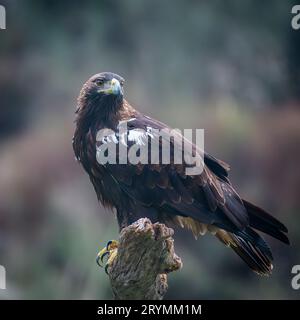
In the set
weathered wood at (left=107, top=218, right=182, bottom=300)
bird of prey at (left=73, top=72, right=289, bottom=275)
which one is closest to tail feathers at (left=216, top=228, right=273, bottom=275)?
bird of prey at (left=73, top=72, right=289, bottom=275)

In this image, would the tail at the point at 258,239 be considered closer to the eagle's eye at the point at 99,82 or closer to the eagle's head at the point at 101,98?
the eagle's head at the point at 101,98

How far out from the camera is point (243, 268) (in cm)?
662

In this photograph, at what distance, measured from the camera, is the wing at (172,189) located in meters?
4.12

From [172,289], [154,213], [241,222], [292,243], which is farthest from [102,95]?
[292,243]

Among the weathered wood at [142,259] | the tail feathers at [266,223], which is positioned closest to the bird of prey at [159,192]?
the tail feathers at [266,223]

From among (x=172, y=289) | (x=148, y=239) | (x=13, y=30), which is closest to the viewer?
(x=148, y=239)

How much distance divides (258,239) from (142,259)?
102 cm

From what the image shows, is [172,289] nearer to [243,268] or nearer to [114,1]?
→ [243,268]

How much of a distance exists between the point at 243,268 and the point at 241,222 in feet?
8.60

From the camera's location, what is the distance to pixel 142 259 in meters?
3.50

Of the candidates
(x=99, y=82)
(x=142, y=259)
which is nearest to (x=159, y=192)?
(x=142, y=259)

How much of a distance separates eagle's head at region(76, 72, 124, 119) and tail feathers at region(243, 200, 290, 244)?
3.68ft

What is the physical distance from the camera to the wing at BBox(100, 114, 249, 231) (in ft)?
13.5

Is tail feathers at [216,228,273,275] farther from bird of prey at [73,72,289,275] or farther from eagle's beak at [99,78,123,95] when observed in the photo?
eagle's beak at [99,78,123,95]
